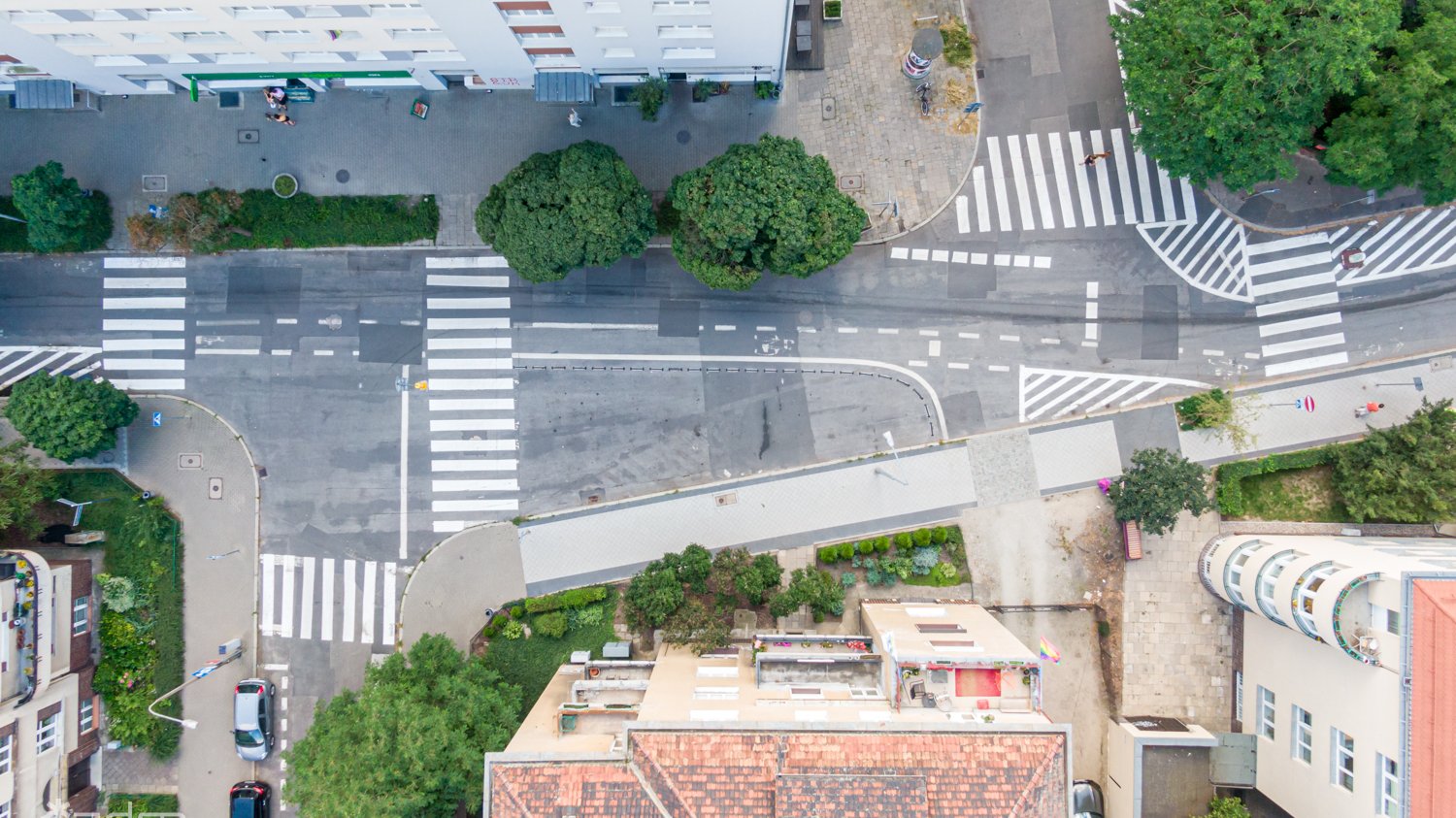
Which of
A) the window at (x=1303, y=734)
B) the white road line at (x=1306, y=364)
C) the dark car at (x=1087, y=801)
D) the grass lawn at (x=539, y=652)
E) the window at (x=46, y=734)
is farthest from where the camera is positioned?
the grass lawn at (x=539, y=652)

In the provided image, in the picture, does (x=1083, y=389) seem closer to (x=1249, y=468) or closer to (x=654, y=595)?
(x=1249, y=468)

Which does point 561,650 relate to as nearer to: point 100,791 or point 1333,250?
point 100,791

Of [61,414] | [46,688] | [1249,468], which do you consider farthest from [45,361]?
[1249,468]

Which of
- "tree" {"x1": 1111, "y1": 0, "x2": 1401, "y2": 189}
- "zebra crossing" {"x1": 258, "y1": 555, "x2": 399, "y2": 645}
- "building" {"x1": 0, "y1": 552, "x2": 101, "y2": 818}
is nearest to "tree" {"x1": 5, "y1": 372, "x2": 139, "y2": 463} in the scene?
"building" {"x1": 0, "y1": 552, "x2": 101, "y2": 818}

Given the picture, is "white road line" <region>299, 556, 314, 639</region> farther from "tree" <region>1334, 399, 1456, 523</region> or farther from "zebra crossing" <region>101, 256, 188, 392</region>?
"tree" <region>1334, 399, 1456, 523</region>

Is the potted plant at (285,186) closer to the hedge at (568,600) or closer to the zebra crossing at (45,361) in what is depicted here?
the zebra crossing at (45,361)

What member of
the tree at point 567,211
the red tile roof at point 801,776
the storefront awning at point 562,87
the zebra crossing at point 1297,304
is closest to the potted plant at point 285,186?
the tree at point 567,211

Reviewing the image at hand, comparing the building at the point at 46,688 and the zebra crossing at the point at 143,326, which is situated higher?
the zebra crossing at the point at 143,326

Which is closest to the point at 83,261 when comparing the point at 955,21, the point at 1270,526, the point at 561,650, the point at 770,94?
the point at 561,650

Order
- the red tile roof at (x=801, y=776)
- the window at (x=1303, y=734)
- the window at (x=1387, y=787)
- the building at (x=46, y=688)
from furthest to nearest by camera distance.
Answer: the building at (x=46, y=688), the window at (x=1303, y=734), the window at (x=1387, y=787), the red tile roof at (x=801, y=776)
